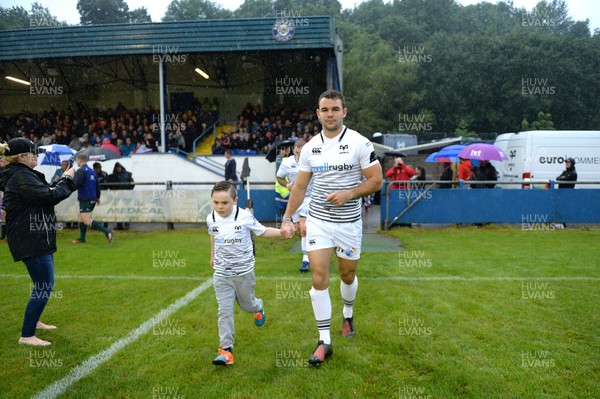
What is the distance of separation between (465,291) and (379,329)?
2220 millimetres

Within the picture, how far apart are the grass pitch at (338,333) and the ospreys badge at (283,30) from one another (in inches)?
531

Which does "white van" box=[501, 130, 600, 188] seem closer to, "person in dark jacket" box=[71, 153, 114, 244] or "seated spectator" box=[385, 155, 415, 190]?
"seated spectator" box=[385, 155, 415, 190]

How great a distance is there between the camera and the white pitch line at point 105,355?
4012 millimetres

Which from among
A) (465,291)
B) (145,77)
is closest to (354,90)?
(145,77)

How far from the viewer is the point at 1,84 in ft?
100

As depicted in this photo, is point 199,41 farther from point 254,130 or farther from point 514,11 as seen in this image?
point 514,11

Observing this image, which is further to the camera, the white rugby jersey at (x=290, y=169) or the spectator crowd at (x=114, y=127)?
the spectator crowd at (x=114, y=127)

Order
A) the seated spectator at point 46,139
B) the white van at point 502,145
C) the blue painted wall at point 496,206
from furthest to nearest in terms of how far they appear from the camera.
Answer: the seated spectator at point 46,139 < the white van at point 502,145 < the blue painted wall at point 496,206

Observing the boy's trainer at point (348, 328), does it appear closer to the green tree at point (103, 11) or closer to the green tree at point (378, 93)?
the green tree at point (378, 93)

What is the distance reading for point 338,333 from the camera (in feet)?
17.1

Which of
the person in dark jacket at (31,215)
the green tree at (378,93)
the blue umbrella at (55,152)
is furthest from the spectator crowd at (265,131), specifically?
the green tree at (378,93)

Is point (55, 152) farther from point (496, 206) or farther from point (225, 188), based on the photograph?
point (496, 206)

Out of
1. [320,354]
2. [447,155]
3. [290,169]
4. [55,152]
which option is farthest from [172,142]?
[320,354]

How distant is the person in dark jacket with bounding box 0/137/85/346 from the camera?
495cm
